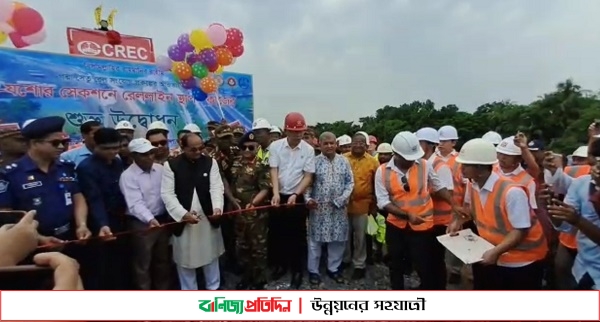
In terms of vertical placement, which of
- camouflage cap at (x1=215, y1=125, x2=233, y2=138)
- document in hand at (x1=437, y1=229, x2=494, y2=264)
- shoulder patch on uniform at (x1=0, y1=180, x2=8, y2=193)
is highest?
camouflage cap at (x1=215, y1=125, x2=233, y2=138)

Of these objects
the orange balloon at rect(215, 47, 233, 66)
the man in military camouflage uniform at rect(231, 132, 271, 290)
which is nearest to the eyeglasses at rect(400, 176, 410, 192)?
the man in military camouflage uniform at rect(231, 132, 271, 290)

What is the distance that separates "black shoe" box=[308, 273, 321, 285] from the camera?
3570mm

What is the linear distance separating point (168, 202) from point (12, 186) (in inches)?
36.2

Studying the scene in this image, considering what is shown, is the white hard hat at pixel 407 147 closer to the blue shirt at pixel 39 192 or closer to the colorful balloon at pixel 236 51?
the blue shirt at pixel 39 192

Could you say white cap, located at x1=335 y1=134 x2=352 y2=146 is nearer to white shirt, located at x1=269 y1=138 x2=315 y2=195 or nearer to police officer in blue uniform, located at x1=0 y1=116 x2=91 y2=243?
white shirt, located at x1=269 y1=138 x2=315 y2=195

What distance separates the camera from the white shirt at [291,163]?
3537 millimetres

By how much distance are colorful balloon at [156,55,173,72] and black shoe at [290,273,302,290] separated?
3935 millimetres

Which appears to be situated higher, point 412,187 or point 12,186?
point 12,186

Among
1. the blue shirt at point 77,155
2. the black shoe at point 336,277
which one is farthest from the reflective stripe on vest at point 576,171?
the blue shirt at point 77,155

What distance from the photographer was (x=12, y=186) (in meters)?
2.31

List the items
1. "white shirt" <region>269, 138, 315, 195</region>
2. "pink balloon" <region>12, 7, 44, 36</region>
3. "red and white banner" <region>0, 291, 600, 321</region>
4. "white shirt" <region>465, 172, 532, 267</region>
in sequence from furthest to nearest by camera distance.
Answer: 1. "pink balloon" <region>12, 7, 44, 36</region>
2. "white shirt" <region>269, 138, 315, 195</region>
3. "white shirt" <region>465, 172, 532, 267</region>
4. "red and white banner" <region>0, 291, 600, 321</region>

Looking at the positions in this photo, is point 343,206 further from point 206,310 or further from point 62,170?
point 62,170

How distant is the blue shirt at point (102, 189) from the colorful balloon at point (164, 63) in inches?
145

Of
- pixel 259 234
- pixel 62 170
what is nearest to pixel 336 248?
pixel 259 234
